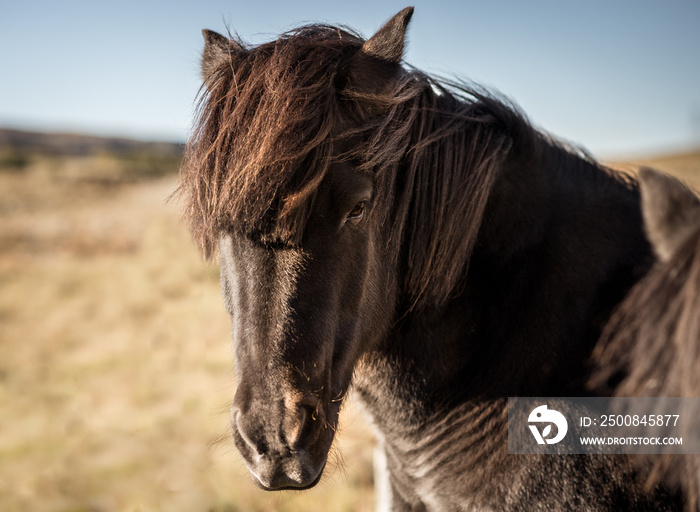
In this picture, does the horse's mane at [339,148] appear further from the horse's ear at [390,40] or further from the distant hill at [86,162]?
the distant hill at [86,162]

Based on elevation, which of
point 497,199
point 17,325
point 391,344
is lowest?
point 17,325

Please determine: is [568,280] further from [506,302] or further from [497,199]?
[497,199]

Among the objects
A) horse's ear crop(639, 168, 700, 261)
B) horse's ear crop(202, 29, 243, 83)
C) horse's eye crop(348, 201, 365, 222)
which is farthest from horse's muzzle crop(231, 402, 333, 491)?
horse's ear crop(202, 29, 243, 83)

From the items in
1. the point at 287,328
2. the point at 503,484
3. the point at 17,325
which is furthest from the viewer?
the point at 17,325

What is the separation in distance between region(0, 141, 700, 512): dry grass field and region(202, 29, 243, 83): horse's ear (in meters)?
0.68

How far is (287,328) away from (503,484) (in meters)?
1.10

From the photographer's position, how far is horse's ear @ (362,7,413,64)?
5.80 feet

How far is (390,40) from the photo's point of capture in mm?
1799

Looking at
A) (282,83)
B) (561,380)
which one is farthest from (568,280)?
(282,83)

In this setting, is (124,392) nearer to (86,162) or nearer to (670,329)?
(670,329)

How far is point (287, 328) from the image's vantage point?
5.04ft

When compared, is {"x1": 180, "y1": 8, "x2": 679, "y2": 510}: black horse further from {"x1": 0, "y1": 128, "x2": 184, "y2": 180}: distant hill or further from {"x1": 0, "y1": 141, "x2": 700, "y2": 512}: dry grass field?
{"x1": 0, "y1": 128, "x2": 184, "y2": 180}: distant hill

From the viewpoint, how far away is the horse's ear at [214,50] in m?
1.94

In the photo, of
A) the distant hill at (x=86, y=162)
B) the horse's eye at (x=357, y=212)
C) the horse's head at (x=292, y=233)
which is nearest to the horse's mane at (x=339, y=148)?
the horse's head at (x=292, y=233)
